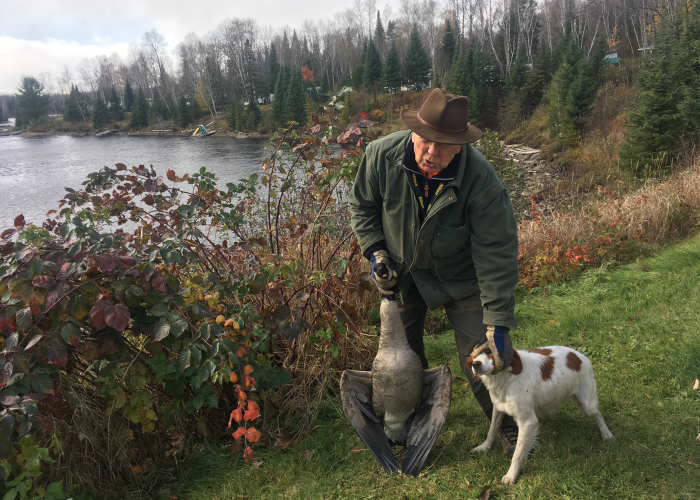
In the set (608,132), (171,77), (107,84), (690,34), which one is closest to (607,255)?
(690,34)

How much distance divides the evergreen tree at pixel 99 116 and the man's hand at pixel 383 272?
61.2 m

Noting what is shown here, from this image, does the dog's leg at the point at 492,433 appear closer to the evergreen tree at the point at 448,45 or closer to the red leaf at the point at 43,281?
the red leaf at the point at 43,281

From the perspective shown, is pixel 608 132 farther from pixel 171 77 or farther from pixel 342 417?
pixel 171 77

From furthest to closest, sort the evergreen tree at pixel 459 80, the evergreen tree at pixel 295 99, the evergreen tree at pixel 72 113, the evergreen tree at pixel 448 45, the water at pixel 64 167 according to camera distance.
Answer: the evergreen tree at pixel 72 113, the evergreen tree at pixel 448 45, the evergreen tree at pixel 295 99, the evergreen tree at pixel 459 80, the water at pixel 64 167

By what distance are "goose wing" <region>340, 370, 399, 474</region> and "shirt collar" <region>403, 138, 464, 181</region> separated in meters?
1.37

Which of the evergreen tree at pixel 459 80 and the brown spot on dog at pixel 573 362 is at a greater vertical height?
the evergreen tree at pixel 459 80

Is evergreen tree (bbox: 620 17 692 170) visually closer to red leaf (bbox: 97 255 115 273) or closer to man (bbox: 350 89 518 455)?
man (bbox: 350 89 518 455)

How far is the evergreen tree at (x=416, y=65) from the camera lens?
4931 centimetres

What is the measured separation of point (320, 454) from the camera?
3117mm

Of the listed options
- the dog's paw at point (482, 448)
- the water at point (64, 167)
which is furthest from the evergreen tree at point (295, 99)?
the dog's paw at point (482, 448)

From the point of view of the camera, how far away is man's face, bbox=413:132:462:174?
2441mm

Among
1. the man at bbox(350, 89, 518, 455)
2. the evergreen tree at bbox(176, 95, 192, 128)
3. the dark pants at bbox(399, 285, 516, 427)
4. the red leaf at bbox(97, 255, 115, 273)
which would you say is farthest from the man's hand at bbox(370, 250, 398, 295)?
the evergreen tree at bbox(176, 95, 192, 128)

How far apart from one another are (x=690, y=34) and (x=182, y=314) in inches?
977

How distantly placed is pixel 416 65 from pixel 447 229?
168ft
